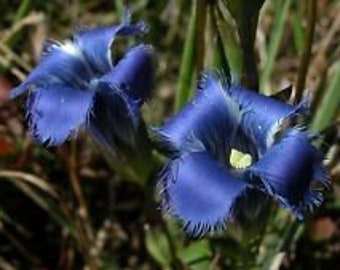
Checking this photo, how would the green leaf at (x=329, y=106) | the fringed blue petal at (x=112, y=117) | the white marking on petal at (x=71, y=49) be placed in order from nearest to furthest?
the fringed blue petal at (x=112, y=117) < the white marking on petal at (x=71, y=49) < the green leaf at (x=329, y=106)

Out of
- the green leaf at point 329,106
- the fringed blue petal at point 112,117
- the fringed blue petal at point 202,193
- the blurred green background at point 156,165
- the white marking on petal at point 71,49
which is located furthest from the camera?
the green leaf at point 329,106

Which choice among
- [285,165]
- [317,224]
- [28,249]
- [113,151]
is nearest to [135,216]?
[28,249]

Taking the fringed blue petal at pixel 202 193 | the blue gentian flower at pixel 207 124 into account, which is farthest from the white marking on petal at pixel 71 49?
the fringed blue petal at pixel 202 193

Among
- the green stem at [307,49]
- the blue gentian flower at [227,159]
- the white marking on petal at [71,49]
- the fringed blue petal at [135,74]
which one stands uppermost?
the white marking on petal at [71,49]

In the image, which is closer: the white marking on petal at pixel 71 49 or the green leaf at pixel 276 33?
the white marking on petal at pixel 71 49

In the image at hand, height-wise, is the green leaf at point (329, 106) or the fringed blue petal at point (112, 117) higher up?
the fringed blue petal at point (112, 117)

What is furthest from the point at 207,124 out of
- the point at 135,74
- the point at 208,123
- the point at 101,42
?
the point at 101,42

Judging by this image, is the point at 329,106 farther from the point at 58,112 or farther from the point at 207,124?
the point at 58,112

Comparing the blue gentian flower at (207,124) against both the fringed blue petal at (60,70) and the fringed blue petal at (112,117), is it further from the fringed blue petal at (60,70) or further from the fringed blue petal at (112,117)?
the fringed blue petal at (60,70)
